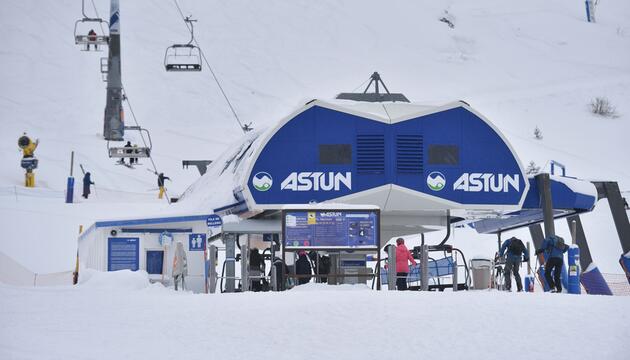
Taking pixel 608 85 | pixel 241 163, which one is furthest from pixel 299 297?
pixel 608 85

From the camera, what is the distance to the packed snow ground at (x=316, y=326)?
13688 millimetres

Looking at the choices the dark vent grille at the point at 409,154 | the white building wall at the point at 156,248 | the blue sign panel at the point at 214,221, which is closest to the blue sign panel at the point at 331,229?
the blue sign panel at the point at 214,221

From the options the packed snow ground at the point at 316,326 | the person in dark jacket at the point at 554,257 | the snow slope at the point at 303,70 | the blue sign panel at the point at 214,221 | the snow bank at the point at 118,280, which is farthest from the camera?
the snow slope at the point at 303,70

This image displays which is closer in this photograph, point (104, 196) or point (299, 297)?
point (299, 297)

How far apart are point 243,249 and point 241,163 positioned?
→ 954cm

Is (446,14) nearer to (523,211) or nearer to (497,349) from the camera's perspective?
(523,211)

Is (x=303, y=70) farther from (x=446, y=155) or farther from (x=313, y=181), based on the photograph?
(x=313, y=181)

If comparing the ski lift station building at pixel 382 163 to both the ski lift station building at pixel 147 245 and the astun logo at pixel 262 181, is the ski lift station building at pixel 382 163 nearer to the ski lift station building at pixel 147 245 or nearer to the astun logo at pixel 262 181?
the astun logo at pixel 262 181

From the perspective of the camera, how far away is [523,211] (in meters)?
32.2

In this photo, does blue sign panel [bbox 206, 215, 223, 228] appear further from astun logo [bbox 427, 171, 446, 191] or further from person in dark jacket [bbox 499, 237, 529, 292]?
person in dark jacket [bbox 499, 237, 529, 292]

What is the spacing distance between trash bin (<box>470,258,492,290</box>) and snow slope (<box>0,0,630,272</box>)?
40.3 meters

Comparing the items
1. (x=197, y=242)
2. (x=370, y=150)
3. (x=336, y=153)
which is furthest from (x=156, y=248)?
(x=370, y=150)

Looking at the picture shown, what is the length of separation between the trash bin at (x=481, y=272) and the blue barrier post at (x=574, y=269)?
7.00 feet

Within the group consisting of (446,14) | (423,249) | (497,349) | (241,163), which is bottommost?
(497,349)
